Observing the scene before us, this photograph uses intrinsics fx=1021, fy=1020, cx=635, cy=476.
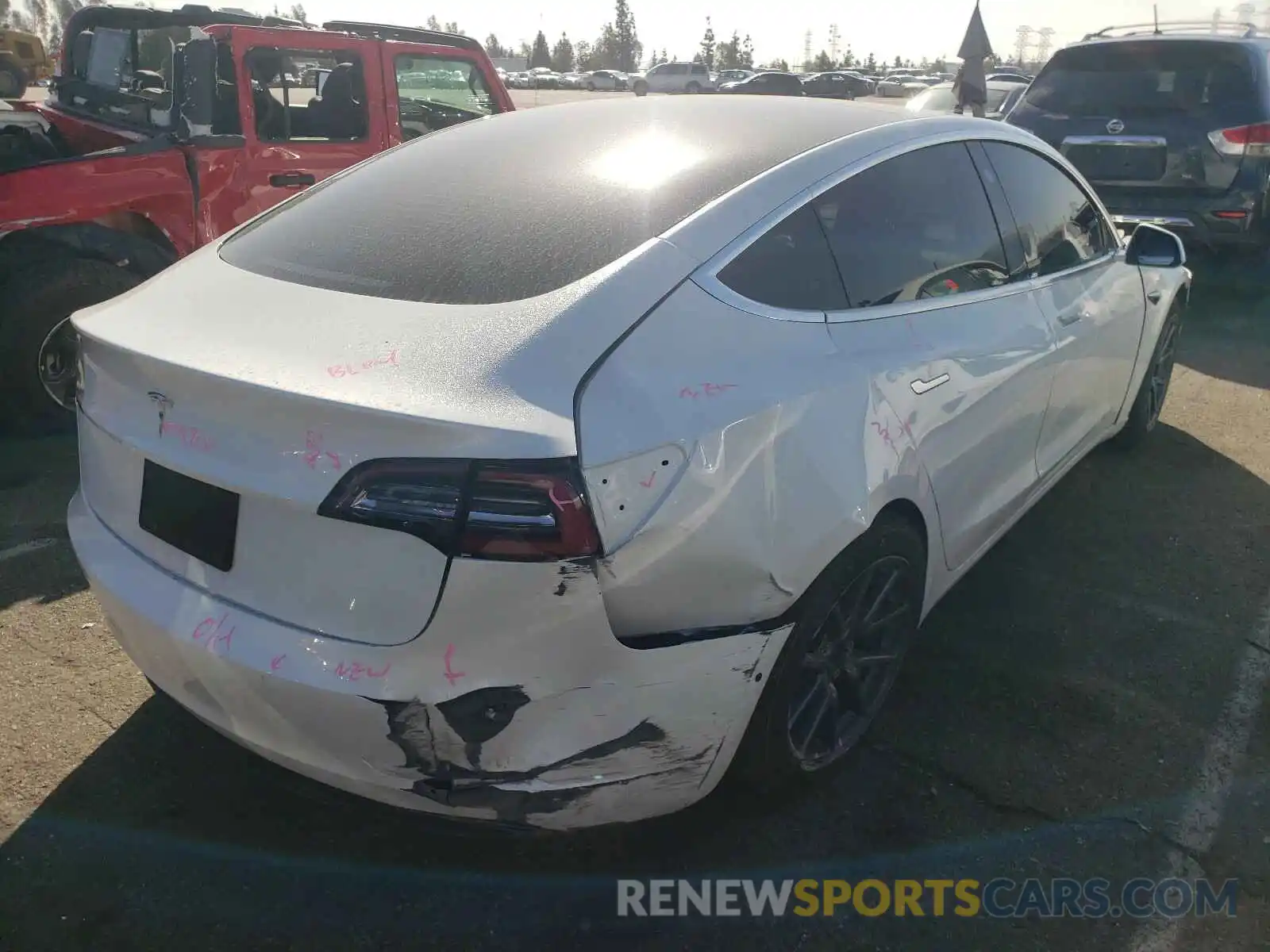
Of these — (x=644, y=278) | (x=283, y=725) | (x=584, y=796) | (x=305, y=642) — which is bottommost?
(x=584, y=796)

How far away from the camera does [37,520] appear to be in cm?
397

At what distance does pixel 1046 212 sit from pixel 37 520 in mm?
3911

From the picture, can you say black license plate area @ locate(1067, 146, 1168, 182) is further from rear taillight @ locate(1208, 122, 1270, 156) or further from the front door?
the front door

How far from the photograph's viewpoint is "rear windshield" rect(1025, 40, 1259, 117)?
7035 millimetres

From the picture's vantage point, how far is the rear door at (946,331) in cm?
243

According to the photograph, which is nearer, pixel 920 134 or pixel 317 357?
pixel 317 357

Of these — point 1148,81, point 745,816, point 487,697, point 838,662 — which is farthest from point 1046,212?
point 1148,81

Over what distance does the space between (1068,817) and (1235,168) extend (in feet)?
19.8

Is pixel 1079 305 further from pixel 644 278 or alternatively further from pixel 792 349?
pixel 644 278

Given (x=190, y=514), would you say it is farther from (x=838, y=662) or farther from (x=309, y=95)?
(x=309, y=95)

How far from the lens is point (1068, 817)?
2496 millimetres

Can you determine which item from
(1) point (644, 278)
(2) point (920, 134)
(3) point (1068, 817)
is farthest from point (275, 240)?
(3) point (1068, 817)

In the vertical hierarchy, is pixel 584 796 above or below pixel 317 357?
below

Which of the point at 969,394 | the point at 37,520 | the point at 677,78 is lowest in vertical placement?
the point at 37,520
